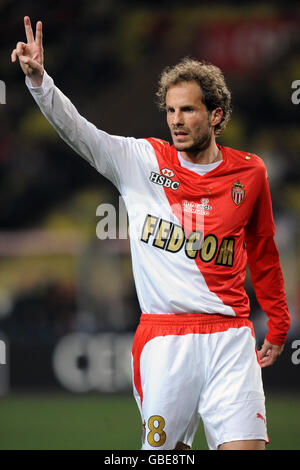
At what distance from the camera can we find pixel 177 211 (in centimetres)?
376

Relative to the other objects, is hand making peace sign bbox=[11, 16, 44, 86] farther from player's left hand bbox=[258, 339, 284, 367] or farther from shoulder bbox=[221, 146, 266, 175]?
player's left hand bbox=[258, 339, 284, 367]

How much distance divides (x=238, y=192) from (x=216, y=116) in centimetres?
39

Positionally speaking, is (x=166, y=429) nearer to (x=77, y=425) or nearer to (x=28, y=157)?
(x=77, y=425)

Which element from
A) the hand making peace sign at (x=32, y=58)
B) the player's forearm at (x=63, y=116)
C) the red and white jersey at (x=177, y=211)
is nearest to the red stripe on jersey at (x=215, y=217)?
the red and white jersey at (x=177, y=211)

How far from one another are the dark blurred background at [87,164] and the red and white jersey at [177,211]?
6158 millimetres

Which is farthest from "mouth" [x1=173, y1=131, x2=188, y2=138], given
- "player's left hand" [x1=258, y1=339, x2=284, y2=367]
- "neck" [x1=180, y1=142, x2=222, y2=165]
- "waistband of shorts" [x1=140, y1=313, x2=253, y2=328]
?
"player's left hand" [x1=258, y1=339, x2=284, y2=367]

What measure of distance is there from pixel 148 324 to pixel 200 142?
868 mm

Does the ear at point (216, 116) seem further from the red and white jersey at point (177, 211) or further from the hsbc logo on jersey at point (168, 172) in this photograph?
the hsbc logo on jersey at point (168, 172)

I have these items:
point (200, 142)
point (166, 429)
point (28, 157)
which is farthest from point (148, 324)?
point (28, 157)

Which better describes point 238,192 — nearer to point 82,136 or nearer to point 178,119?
point 178,119

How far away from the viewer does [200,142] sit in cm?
377

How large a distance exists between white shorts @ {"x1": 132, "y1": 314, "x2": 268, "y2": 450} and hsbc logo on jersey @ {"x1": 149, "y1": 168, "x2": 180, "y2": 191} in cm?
60

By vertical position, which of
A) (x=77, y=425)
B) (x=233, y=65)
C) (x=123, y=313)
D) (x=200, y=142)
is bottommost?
(x=77, y=425)
